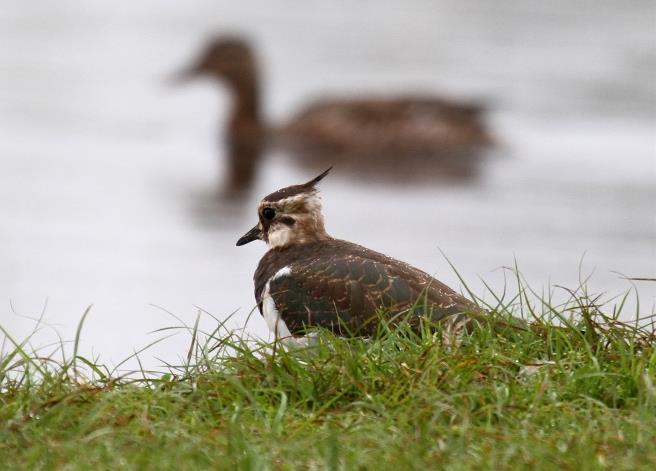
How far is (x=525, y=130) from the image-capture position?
78.2 feet

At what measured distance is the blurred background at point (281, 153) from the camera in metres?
15.1

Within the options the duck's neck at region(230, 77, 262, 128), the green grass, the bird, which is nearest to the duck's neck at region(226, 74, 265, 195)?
the duck's neck at region(230, 77, 262, 128)

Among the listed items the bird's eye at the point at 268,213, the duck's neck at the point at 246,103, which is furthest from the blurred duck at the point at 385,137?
the bird's eye at the point at 268,213

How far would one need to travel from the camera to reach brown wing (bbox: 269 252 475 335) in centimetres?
735

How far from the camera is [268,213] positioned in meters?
8.51

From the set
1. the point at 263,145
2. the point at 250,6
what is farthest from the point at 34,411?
the point at 250,6

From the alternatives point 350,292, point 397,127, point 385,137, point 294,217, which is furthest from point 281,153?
point 350,292

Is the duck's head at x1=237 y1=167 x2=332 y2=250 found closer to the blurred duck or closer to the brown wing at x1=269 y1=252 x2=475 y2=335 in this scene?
the brown wing at x1=269 y1=252 x2=475 y2=335

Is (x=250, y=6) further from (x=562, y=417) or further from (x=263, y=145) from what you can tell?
(x=562, y=417)

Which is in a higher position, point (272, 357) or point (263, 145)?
point (263, 145)

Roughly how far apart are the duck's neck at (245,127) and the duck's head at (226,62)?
122 millimetres

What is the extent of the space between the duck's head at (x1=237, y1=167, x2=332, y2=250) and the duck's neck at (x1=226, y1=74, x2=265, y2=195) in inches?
515

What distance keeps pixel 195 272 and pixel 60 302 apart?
1679mm

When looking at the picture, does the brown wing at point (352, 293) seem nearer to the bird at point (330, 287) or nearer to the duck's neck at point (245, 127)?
the bird at point (330, 287)
